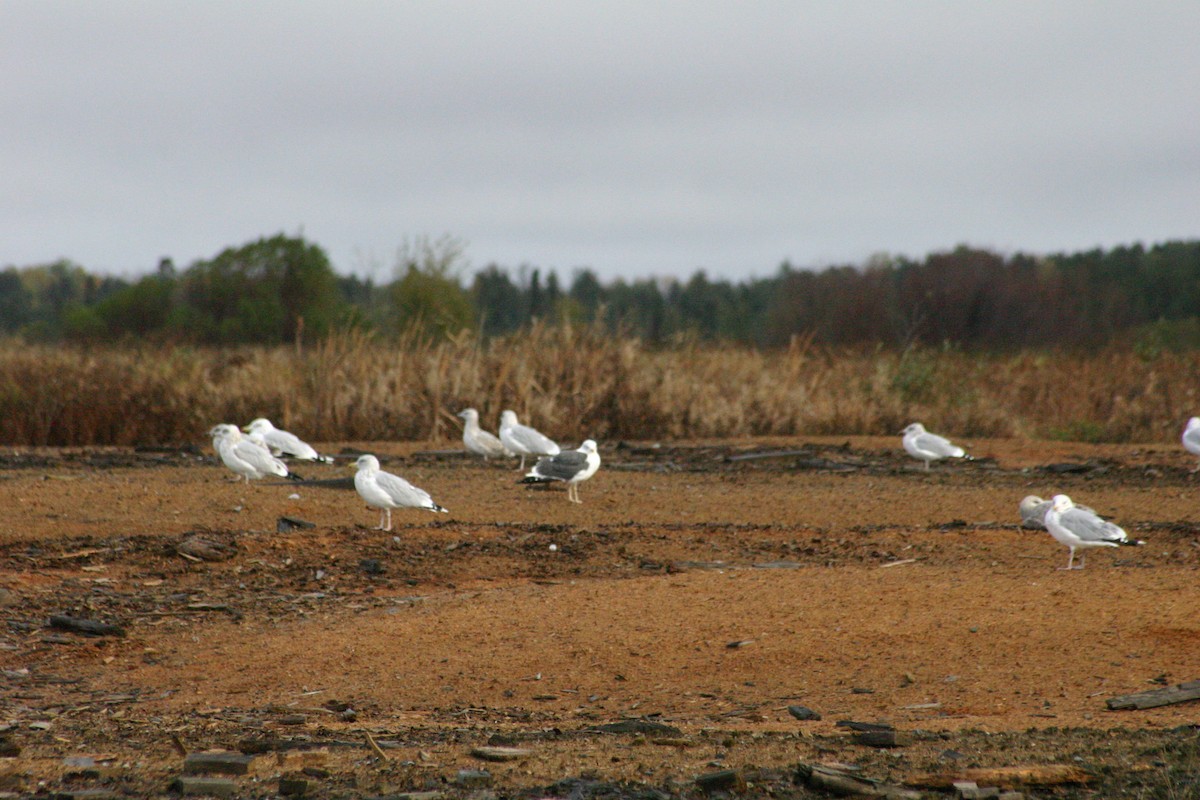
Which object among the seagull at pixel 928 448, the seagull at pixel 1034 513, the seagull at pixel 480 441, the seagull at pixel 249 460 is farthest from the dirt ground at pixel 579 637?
the seagull at pixel 480 441

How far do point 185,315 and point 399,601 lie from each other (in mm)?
34291

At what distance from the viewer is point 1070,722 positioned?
583 centimetres

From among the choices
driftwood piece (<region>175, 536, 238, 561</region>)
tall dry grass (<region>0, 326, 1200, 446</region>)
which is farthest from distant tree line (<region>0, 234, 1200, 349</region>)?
driftwood piece (<region>175, 536, 238, 561</region>)

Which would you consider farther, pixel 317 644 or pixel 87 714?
pixel 317 644

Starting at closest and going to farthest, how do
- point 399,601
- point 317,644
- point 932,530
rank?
1. point 317,644
2. point 399,601
3. point 932,530

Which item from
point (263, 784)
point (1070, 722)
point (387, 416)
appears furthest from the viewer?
point (387, 416)

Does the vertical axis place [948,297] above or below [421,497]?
above

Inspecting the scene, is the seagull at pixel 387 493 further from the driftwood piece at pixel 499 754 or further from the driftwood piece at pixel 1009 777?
the driftwood piece at pixel 1009 777

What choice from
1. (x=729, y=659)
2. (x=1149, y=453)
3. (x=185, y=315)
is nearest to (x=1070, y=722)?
(x=729, y=659)

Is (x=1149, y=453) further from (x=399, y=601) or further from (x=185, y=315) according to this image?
(x=185, y=315)

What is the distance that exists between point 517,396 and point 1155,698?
47.5 feet

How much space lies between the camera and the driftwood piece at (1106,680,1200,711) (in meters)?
6.12

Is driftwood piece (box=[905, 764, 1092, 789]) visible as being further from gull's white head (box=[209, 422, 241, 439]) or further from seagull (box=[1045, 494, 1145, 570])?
gull's white head (box=[209, 422, 241, 439])

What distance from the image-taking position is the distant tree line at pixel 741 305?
126 ft
